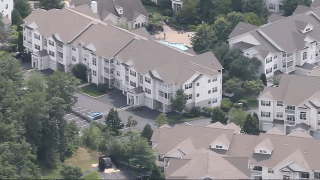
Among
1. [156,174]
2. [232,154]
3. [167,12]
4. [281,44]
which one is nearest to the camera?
[156,174]

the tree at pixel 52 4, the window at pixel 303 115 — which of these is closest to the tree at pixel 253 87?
the window at pixel 303 115

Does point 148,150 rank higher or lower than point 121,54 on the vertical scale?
lower

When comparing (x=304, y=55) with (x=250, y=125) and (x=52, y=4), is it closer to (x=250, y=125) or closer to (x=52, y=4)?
(x=250, y=125)

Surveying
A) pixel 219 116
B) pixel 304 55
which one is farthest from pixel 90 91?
pixel 304 55

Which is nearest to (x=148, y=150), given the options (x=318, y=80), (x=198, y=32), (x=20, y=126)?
(x=20, y=126)

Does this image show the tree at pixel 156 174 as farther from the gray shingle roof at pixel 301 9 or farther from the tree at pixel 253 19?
the gray shingle roof at pixel 301 9

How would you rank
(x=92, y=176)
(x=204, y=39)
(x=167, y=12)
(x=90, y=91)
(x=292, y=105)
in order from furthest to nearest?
(x=167, y=12)
(x=204, y=39)
(x=90, y=91)
(x=292, y=105)
(x=92, y=176)

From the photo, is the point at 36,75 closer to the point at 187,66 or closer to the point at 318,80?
the point at 187,66
